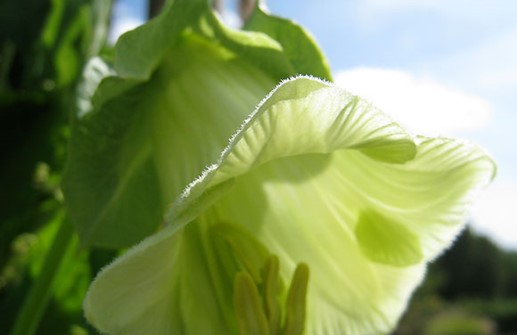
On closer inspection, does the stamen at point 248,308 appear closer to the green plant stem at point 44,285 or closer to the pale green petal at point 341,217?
the pale green petal at point 341,217

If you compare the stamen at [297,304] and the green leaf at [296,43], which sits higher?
the green leaf at [296,43]

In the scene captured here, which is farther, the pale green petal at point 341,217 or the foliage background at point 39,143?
the foliage background at point 39,143

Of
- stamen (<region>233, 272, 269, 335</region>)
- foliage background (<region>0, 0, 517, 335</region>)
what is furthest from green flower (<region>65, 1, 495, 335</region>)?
foliage background (<region>0, 0, 517, 335</region>)

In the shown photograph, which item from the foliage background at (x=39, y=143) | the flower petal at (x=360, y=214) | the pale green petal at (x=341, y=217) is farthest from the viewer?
the foliage background at (x=39, y=143)

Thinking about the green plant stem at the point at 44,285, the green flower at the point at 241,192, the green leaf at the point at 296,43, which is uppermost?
the green leaf at the point at 296,43

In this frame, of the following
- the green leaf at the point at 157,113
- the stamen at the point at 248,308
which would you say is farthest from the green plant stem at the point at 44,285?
the stamen at the point at 248,308

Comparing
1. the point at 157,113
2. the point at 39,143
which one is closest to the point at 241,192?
the point at 157,113

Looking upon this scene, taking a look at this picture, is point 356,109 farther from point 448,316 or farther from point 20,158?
point 448,316

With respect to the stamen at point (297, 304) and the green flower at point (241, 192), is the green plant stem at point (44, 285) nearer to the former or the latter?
the green flower at point (241, 192)

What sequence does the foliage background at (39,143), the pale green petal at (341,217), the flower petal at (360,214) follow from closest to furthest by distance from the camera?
the pale green petal at (341,217)
the flower petal at (360,214)
the foliage background at (39,143)
